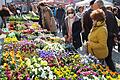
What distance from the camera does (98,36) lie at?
6.51 m

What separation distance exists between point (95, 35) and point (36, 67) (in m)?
1.70

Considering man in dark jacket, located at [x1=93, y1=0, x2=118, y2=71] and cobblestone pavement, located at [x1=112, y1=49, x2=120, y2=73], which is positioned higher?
man in dark jacket, located at [x1=93, y1=0, x2=118, y2=71]

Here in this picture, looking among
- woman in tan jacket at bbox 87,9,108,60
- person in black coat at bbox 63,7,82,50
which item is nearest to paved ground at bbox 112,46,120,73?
person in black coat at bbox 63,7,82,50

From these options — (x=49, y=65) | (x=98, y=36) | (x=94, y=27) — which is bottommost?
(x=49, y=65)

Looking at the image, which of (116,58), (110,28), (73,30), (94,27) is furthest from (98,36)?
(116,58)

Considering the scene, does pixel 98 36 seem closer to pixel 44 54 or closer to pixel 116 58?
pixel 44 54

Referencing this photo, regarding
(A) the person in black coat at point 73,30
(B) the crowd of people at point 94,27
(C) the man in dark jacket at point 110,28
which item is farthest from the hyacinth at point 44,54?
(A) the person in black coat at point 73,30

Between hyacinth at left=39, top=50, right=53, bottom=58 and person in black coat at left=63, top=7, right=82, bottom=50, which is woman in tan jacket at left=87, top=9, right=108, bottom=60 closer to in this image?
hyacinth at left=39, top=50, right=53, bottom=58

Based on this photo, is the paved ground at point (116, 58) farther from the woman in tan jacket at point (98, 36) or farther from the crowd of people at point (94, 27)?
the woman in tan jacket at point (98, 36)

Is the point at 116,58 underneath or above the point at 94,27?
underneath

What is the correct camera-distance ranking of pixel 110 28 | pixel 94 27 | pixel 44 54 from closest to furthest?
pixel 44 54
pixel 94 27
pixel 110 28

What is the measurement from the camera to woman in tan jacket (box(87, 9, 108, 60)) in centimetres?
636

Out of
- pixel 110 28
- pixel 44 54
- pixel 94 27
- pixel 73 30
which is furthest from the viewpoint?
pixel 73 30

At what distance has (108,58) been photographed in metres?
7.56
